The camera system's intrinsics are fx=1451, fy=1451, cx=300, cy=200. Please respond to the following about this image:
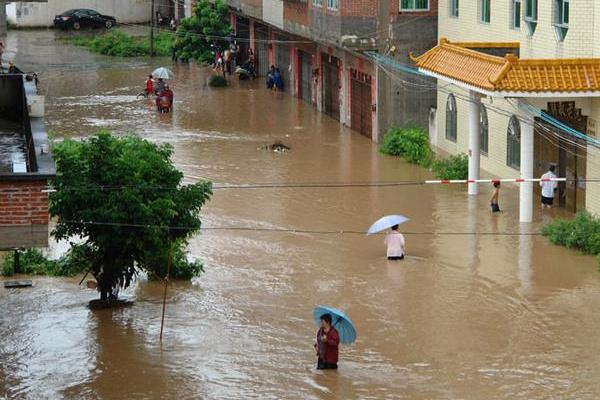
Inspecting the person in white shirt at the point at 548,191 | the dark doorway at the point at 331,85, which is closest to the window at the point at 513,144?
the person in white shirt at the point at 548,191

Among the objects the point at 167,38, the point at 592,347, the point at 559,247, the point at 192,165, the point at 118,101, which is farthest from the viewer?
the point at 167,38

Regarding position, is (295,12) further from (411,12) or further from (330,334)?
(330,334)

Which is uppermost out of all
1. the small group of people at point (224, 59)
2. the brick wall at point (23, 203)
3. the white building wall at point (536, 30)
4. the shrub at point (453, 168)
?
the white building wall at point (536, 30)

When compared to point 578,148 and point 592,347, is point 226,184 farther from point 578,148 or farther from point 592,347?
point 592,347

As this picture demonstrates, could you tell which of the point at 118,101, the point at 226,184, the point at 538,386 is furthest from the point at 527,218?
the point at 118,101

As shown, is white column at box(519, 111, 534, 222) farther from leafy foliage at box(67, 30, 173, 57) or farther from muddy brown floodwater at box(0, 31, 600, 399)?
leafy foliage at box(67, 30, 173, 57)

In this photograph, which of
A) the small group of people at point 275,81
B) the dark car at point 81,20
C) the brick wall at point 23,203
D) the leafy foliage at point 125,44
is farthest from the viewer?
the dark car at point 81,20

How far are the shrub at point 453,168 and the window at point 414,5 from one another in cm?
557

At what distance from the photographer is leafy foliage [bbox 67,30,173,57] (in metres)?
64.2

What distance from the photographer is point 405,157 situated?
37250mm

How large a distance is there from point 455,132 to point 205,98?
1508 centimetres

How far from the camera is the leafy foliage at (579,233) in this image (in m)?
26.2

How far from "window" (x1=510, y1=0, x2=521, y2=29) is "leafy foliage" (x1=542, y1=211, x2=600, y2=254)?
6431mm

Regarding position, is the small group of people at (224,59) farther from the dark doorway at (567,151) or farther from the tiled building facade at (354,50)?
the dark doorway at (567,151)
